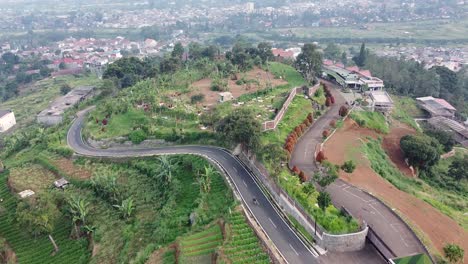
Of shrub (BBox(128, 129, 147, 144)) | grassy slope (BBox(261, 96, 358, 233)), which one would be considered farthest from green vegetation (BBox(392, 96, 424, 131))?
shrub (BBox(128, 129, 147, 144))

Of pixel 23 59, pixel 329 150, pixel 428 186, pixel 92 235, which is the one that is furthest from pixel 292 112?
pixel 23 59

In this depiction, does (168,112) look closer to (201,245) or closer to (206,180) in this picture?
(206,180)

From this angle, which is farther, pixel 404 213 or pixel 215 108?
pixel 215 108

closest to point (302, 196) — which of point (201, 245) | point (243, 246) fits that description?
point (243, 246)

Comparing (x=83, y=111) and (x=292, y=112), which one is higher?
(x=292, y=112)

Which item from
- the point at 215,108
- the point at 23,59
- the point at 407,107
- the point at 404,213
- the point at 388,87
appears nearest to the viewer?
the point at 404,213

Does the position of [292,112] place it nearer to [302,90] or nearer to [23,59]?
[302,90]

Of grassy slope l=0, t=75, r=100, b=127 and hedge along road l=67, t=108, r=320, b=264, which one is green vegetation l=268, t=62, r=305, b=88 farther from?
grassy slope l=0, t=75, r=100, b=127
